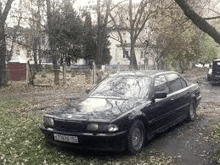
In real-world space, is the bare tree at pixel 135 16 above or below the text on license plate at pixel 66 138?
above

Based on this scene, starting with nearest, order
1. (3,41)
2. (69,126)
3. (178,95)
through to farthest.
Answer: (69,126), (178,95), (3,41)

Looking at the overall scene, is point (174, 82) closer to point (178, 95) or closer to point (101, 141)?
point (178, 95)

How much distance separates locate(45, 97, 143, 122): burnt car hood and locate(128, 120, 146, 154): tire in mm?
348

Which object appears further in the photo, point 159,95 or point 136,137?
point 159,95

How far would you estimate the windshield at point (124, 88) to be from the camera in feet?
20.6

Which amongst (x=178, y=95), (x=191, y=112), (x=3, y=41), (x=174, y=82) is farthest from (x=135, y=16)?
(x=178, y=95)

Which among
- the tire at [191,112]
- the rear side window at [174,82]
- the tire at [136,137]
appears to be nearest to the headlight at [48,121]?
the tire at [136,137]

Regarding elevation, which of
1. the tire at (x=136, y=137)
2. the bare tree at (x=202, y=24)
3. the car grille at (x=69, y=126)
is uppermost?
the bare tree at (x=202, y=24)

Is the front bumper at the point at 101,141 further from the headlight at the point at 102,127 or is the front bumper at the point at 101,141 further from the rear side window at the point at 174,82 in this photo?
the rear side window at the point at 174,82

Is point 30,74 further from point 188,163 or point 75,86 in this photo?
point 188,163

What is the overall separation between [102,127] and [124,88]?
1686mm

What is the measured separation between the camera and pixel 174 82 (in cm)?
758

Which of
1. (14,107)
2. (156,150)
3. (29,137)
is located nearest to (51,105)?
(14,107)

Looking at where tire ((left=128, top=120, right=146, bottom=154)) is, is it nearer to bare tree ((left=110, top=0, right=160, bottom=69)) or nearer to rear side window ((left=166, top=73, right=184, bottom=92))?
rear side window ((left=166, top=73, right=184, bottom=92))
